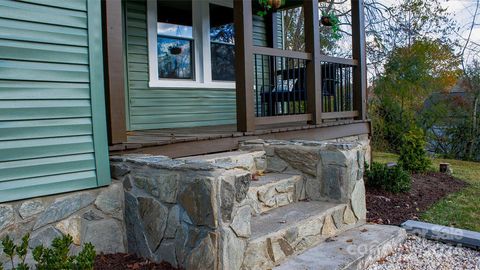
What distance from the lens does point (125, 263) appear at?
2480 mm

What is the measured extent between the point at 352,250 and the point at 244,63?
1.94 metres

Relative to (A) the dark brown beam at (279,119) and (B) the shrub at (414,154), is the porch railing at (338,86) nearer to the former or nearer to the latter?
(A) the dark brown beam at (279,119)

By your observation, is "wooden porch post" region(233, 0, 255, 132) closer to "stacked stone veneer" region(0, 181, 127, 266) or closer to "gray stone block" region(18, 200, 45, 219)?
"stacked stone veneer" region(0, 181, 127, 266)

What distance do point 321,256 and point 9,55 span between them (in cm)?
226

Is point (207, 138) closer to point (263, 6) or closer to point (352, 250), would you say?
point (352, 250)

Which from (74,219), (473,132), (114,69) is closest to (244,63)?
(114,69)

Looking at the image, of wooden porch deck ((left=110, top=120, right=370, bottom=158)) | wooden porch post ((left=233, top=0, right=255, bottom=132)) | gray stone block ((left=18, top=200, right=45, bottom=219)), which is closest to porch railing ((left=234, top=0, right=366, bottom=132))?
wooden porch post ((left=233, top=0, right=255, bottom=132))

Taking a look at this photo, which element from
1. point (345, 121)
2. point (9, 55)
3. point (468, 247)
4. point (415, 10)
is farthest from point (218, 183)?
point (415, 10)

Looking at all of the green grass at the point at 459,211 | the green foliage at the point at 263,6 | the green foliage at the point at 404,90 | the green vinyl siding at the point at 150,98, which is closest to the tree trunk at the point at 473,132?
the green foliage at the point at 404,90

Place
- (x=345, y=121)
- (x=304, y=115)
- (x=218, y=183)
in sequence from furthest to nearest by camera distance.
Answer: (x=345, y=121) → (x=304, y=115) → (x=218, y=183)

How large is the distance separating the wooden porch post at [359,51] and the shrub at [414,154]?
116 centimetres

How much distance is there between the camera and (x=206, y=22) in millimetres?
5621

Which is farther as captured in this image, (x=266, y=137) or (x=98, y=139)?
(x=266, y=137)

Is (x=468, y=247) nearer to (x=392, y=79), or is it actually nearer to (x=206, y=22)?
(x=206, y=22)
